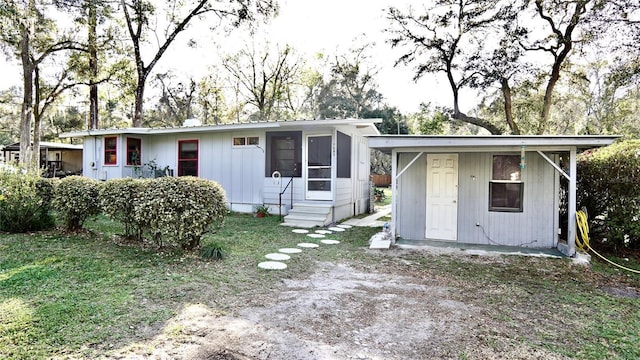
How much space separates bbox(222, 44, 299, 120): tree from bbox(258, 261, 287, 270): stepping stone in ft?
67.2

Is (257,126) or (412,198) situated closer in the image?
(412,198)

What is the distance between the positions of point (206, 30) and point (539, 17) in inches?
567

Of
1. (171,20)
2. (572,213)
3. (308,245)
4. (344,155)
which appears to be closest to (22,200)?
(308,245)

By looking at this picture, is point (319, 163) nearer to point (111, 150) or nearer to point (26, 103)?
point (111, 150)

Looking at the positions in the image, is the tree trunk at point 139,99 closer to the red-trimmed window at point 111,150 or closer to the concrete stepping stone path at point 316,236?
the red-trimmed window at point 111,150

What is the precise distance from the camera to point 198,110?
27.2 meters

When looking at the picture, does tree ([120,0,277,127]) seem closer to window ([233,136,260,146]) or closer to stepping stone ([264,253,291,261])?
window ([233,136,260,146])

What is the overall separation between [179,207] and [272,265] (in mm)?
1471

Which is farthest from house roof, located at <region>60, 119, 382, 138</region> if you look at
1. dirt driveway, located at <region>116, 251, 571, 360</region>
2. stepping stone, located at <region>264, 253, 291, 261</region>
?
dirt driveway, located at <region>116, 251, 571, 360</region>

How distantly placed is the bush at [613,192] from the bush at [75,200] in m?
8.45

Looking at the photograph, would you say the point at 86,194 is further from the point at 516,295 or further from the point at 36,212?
the point at 516,295

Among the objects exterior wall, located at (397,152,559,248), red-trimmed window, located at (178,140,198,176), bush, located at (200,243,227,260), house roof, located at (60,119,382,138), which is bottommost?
bush, located at (200,243,227,260)

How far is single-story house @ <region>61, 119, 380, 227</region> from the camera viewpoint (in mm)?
9188

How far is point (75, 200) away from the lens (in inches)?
232
